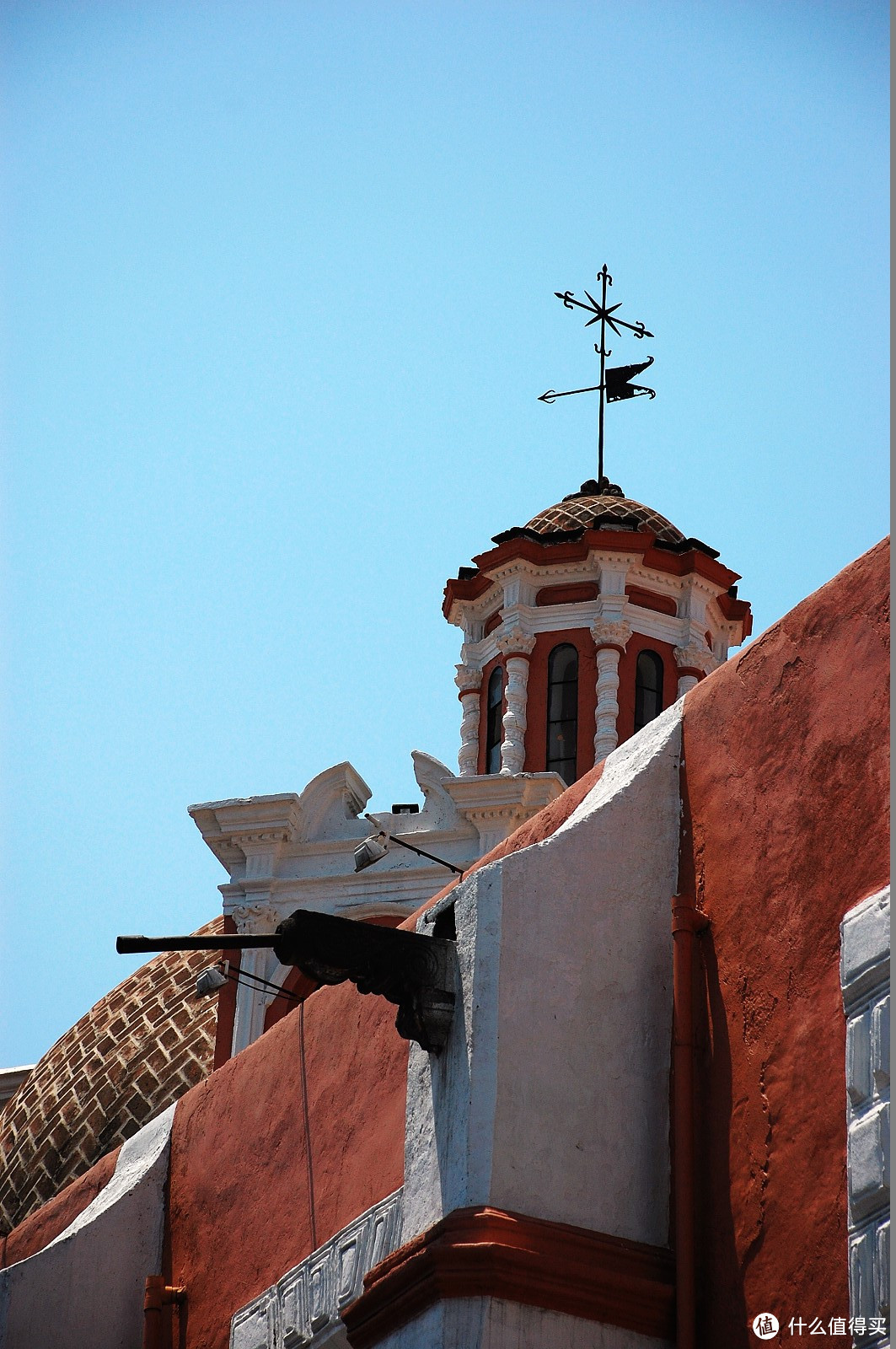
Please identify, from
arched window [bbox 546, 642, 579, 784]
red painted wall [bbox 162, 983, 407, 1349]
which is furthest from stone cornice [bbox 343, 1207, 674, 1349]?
arched window [bbox 546, 642, 579, 784]

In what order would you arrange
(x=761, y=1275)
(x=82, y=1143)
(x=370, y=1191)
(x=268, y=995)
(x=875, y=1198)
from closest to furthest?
(x=875, y=1198) → (x=761, y=1275) → (x=370, y=1191) → (x=268, y=995) → (x=82, y=1143)

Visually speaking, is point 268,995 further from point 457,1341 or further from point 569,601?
point 457,1341

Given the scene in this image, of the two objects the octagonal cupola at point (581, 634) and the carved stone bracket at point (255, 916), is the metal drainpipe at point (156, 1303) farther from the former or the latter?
the octagonal cupola at point (581, 634)

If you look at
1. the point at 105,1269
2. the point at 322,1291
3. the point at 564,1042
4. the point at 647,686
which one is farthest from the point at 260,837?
the point at 564,1042

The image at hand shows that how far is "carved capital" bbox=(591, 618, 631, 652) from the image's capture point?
811 inches

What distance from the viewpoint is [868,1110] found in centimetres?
557

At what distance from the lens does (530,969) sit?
6.54 meters

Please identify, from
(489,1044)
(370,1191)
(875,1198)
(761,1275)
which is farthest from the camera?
(370,1191)

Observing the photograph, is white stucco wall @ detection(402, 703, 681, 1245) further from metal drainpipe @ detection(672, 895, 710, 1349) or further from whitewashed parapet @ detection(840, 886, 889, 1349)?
whitewashed parapet @ detection(840, 886, 889, 1349)

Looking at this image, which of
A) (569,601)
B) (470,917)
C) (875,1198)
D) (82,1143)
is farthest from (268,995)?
(875,1198)

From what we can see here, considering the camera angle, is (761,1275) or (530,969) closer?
(761,1275)

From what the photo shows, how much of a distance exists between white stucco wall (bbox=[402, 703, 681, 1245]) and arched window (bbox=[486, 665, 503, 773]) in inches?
566

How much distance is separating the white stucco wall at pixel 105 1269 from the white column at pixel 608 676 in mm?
10779

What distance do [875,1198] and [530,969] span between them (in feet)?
4.63
